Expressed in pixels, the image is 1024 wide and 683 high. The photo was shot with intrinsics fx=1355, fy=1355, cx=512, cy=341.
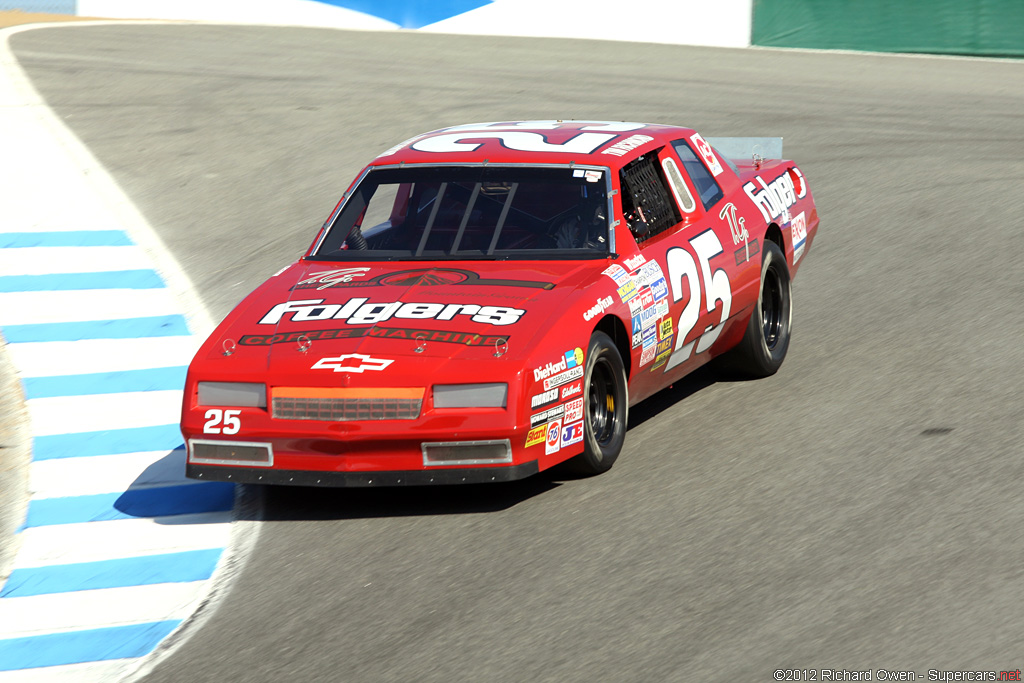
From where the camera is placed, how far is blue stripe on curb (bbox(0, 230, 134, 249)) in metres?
11.1

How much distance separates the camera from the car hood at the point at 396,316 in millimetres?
5949

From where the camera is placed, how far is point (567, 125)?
26.2 ft

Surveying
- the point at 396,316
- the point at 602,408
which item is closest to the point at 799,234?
the point at 602,408

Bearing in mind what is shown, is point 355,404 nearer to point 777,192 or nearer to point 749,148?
point 777,192

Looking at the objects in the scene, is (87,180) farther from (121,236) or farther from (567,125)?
(567,125)

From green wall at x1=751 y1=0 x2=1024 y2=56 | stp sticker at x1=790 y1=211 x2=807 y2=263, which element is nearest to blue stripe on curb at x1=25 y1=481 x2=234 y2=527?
stp sticker at x1=790 y1=211 x2=807 y2=263

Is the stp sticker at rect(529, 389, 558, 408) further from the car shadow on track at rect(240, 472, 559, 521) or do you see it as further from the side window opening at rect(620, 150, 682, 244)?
the side window opening at rect(620, 150, 682, 244)

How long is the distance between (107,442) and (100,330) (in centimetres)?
207

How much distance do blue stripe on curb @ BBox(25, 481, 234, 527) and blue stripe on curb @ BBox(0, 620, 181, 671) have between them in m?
1.27

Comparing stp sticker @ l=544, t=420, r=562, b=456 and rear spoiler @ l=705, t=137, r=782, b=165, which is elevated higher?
rear spoiler @ l=705, t=137, r=782, b=165

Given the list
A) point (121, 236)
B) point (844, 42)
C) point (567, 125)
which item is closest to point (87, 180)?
point (121, 236)

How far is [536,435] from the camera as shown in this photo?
5887 millimetres

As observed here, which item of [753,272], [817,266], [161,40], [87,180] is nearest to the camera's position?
[753,272]

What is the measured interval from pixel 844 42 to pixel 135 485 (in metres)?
17.0
